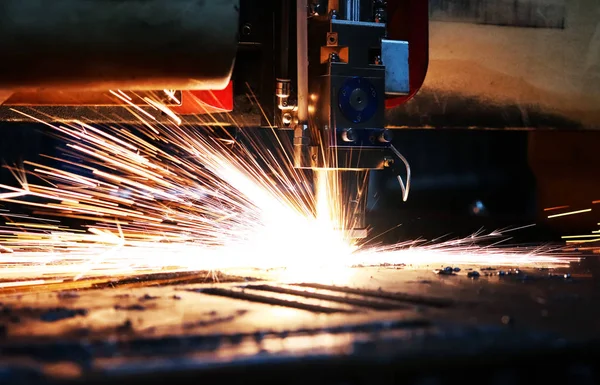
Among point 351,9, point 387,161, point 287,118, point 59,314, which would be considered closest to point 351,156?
point 387,161

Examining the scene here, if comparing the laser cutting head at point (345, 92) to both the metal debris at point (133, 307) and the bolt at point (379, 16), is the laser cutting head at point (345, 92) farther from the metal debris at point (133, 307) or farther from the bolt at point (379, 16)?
the metal debris at point (133, 307)

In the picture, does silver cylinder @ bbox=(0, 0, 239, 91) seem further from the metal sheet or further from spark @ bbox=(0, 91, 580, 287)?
spark @ bbox=(0, 91, 580, 287)

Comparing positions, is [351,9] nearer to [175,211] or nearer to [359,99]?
[359,99]

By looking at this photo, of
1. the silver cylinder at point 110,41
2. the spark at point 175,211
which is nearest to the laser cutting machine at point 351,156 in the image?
the silver cylinder at point 110,41

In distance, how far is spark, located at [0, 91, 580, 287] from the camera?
192cm

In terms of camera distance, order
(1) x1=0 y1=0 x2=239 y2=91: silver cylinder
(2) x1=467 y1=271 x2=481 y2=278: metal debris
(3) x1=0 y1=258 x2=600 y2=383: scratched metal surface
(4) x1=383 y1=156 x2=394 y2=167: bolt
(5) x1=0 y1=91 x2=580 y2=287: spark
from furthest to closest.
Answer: (5) x1=0 y1=91 x2=580 y2=287: spark < (4) x1=383 y1=156 x2=394 y2=167: bolt < (2) x1=467 y1=271 x2=481 y2=278: metal debris < (1) x1=0 y1=0 x2=239 y2=91: silver cylinder < (3) x1=0 y1=258 x2=600 y2=383: scratched metal surface

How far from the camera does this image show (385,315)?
1.11 m

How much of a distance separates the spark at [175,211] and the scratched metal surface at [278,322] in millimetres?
385

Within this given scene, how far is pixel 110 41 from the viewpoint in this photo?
1.39 meters

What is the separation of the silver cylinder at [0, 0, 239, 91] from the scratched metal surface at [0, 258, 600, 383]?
40cm

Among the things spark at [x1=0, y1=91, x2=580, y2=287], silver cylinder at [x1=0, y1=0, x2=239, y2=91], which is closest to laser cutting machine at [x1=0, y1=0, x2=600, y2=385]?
A: silver cylinder at [x1=0, y1=0, x2=239, y2=91]

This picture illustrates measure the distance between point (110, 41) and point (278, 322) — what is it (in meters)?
0.64

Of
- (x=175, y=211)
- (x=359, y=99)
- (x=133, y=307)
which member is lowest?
(x=175, y=211)

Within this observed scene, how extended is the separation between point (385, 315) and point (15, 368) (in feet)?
1.68
